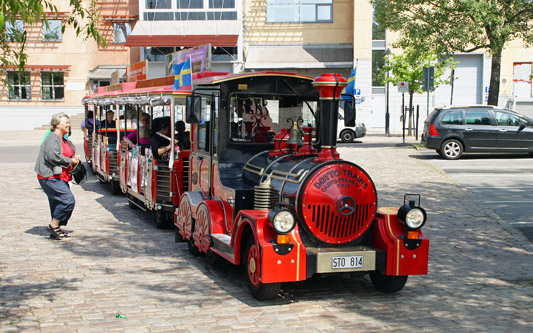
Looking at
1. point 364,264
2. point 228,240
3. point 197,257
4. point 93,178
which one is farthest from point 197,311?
point 93,178

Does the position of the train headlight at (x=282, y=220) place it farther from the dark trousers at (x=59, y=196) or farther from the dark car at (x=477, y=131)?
the dark car at (x=477, y=131)

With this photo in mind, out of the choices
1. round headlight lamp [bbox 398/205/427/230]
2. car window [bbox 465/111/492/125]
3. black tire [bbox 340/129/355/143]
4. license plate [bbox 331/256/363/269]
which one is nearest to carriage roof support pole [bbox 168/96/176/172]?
license plate [bbox 331/256/363/269]

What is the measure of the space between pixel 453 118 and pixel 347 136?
1069 centimetres

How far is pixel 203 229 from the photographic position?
793 centimetres

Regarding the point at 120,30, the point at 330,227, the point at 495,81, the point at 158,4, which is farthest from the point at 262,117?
the point at 120,30

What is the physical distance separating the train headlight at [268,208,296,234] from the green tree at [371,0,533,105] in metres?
19.9

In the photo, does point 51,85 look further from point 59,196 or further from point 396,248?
point 396,248

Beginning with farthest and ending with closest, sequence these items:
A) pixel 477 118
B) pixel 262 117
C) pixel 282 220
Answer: pixel 477 118
pixel 262 117
pixel 282 220

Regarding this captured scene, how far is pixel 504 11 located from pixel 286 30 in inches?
869

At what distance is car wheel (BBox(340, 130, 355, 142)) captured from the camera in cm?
3128

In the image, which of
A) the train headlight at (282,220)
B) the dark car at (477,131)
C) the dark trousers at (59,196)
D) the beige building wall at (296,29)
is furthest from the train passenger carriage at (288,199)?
the beige building wall at (296,29)

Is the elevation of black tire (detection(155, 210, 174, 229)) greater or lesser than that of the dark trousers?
lesser

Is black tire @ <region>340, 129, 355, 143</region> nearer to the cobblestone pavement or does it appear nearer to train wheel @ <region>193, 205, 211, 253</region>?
the cobblestone pavement

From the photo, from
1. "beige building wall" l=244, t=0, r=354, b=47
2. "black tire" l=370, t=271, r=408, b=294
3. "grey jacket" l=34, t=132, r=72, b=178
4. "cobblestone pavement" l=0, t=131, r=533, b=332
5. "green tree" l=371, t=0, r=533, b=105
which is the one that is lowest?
"cobblestone pavement" l=0, t=131, r=533, b=332
